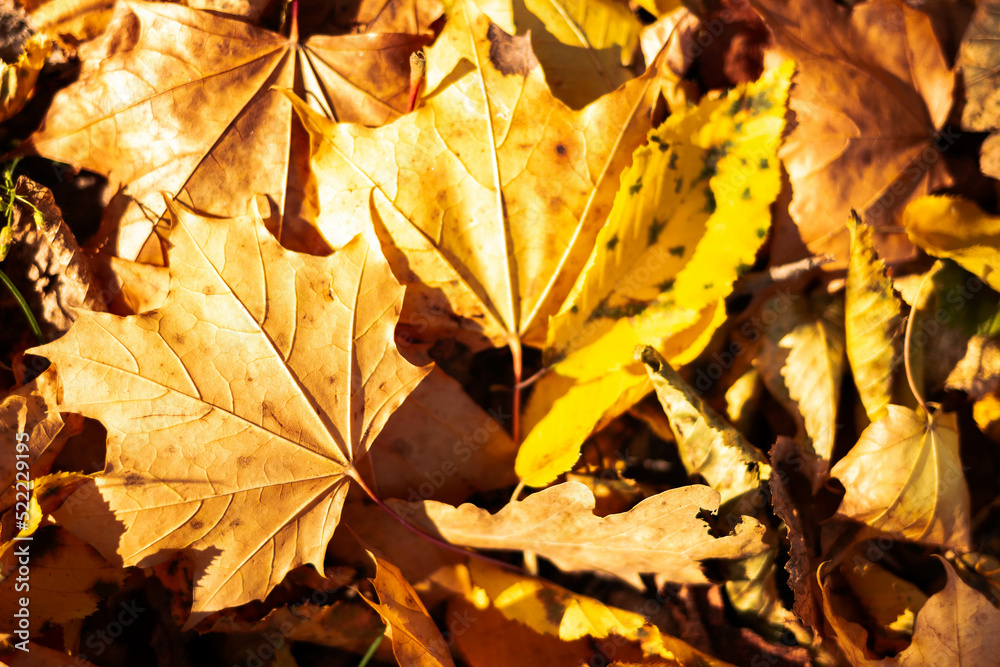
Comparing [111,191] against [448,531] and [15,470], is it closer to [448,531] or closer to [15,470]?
[15,470]

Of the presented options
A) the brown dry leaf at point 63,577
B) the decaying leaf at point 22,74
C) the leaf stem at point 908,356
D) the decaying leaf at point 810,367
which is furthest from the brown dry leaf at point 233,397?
the leaf stem at point 908,356

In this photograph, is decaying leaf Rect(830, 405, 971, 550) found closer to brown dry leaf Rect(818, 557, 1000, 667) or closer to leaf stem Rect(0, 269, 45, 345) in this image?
brown dry leaf Rect(818, 557, 1000, 667)

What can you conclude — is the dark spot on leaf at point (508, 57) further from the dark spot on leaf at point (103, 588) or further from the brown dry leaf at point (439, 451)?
the dark spot on leaf at point (103, 588)

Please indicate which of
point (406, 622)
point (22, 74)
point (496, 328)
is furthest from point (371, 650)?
point (22, 74)

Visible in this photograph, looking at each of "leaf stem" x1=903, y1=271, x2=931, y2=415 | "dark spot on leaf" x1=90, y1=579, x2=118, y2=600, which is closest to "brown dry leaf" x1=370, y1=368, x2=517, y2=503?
"dark spot on leaf" x1=90, y1=579, x2=118, y2=600

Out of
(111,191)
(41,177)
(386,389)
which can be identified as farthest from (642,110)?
(41,177)

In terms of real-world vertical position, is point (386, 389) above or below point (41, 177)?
below
